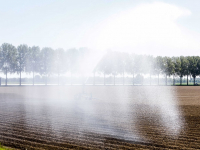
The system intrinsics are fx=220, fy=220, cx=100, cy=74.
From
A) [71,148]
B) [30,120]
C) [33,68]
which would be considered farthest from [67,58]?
[71,148]

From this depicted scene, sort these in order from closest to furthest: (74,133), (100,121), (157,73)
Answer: (74,133) → (100,121) → (157,73)

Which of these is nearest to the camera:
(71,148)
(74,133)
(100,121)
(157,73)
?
(71,148)

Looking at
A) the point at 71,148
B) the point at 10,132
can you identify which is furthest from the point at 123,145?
the point at 10,132

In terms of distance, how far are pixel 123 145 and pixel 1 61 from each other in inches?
2905

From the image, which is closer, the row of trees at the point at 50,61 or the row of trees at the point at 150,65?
the row of trees at the point at 50,61

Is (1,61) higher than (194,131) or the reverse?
higher

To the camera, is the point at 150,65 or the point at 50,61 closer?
the point at 50,61

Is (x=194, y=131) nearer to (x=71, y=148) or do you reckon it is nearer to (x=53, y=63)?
(x=71, y=148)

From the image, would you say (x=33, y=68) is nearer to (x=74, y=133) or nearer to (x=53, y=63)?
(x=53, y=63)

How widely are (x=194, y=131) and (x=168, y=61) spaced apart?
87.5 metres

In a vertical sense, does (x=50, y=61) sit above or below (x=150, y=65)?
above

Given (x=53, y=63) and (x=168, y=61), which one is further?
(x=168, y=61)

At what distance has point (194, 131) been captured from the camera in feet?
38.9

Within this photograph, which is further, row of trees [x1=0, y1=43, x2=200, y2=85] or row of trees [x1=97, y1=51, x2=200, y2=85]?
row of trees [x1=97, y1=51, x2=200, y2=85]
